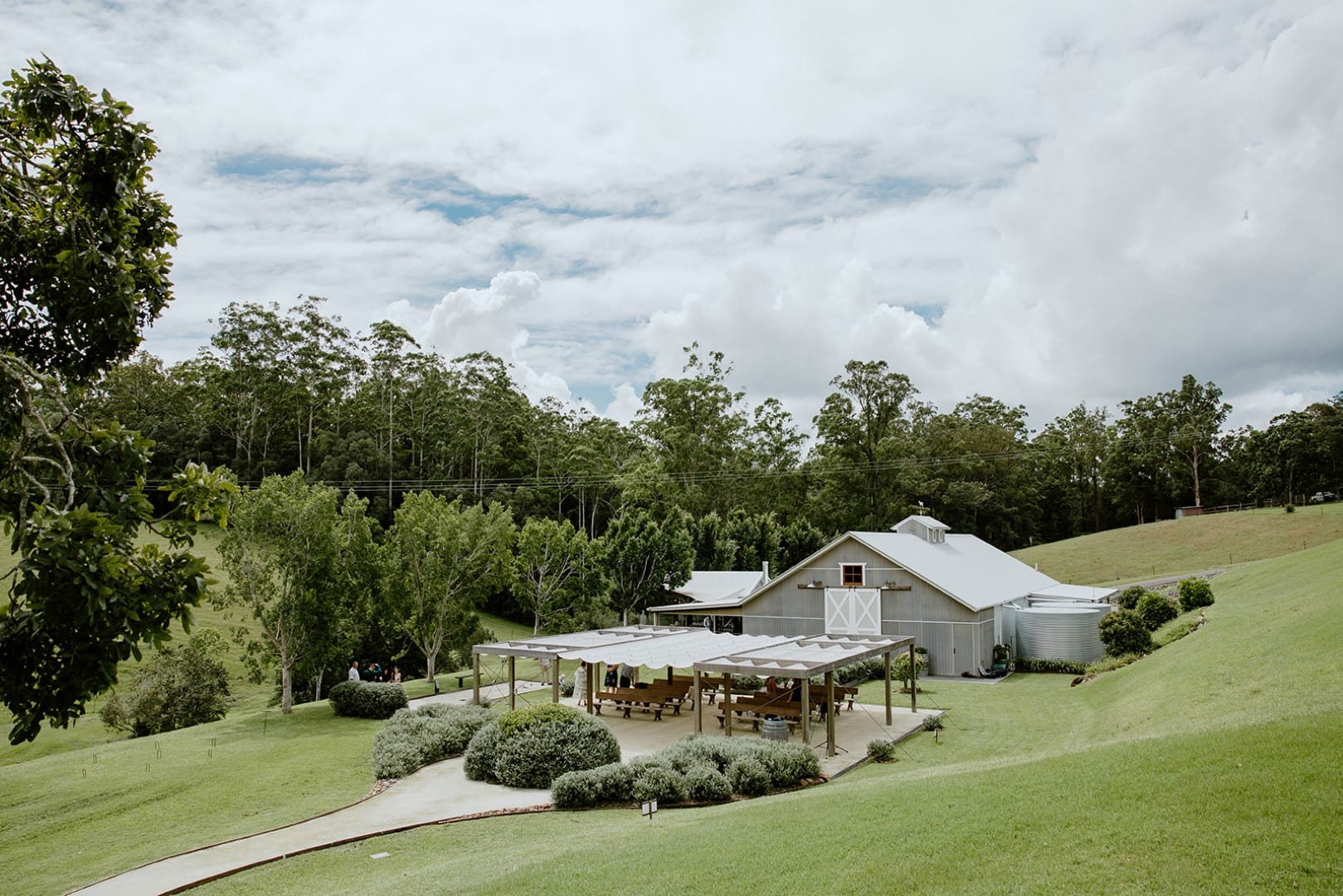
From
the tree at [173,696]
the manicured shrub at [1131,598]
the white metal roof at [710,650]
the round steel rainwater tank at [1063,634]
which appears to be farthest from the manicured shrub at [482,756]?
the manicured shrub at [1131,598]

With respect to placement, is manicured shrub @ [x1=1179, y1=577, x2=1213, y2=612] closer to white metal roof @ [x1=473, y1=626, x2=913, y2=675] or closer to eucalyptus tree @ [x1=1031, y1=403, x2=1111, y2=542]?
white metal roof @ [x1=473, y1=626, x2=913, y2=675]

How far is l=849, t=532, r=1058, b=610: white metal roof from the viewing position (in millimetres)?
30891

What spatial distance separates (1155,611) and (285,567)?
29162 millimetres

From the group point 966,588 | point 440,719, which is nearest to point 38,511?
point 440,719

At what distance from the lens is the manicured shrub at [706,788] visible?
13945mm

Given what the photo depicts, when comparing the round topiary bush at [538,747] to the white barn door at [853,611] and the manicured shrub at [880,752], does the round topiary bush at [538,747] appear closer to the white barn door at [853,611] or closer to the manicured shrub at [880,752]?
the manicured shrub at [880,752]

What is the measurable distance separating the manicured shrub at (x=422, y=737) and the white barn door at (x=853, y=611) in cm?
1611

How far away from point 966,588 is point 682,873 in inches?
1004

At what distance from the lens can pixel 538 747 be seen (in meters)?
15.9

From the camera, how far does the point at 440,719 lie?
19625 millimetres

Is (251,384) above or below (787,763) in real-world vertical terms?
above

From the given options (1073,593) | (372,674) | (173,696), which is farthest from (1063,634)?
(173,696)

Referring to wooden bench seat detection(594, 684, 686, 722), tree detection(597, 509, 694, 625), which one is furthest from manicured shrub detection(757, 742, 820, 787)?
tree detection(597, 509, 694, 625)

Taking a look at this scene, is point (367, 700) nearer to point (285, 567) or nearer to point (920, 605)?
point (285, 567)
